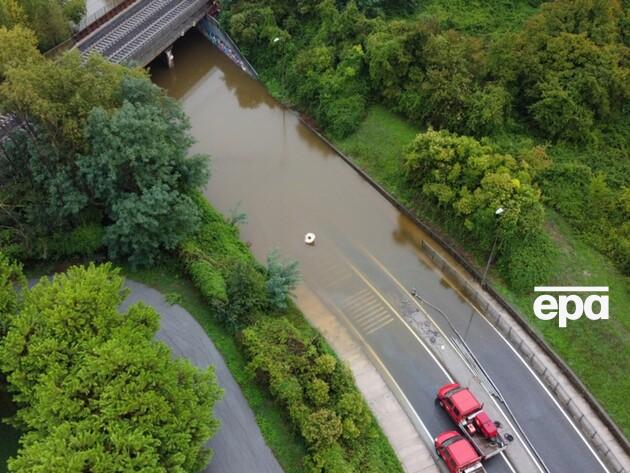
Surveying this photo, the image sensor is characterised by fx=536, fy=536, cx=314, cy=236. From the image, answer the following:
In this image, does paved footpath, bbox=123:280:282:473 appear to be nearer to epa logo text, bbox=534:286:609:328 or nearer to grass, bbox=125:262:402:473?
grass, bbox=125:262:402:473

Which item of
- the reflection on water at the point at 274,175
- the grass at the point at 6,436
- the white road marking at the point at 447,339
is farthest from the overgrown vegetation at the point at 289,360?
the grass at the point at 6,436

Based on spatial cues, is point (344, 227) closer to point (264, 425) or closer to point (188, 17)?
point (264, 425)

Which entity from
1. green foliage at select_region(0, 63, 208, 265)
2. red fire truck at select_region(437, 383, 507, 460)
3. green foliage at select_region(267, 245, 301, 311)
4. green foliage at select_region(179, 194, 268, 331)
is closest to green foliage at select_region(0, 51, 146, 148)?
green foliage at select_region(0, 63, 208, 265)

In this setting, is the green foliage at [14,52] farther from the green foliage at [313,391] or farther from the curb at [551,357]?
the curb at [551,357]

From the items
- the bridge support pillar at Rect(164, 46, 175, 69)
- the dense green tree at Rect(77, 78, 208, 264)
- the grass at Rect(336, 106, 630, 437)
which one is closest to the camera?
the grass at Rect(336, 106, 630, 437)

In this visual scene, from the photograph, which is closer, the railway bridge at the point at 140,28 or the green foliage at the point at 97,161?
the green foliage at the point at 97,161

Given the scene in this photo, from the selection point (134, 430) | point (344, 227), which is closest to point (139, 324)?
point (134, 430)

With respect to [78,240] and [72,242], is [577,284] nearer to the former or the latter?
[78,240]
